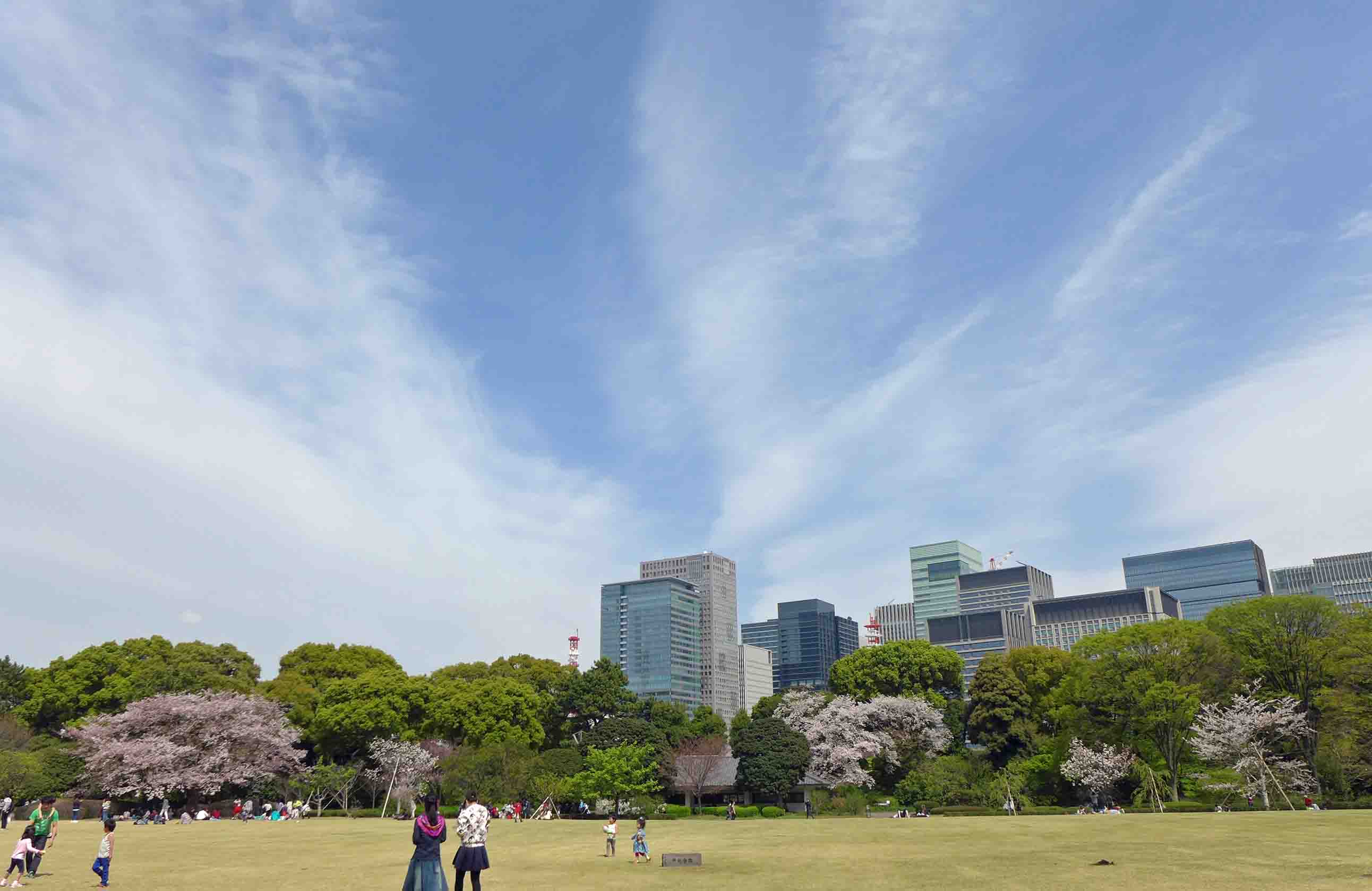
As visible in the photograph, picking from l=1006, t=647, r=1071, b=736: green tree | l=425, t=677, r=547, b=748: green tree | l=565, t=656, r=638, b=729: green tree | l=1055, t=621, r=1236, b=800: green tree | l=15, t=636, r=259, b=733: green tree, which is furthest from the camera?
l=565, t=656, r=638, b=729: green tree

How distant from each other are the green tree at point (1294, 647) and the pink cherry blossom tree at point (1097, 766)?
8.81m

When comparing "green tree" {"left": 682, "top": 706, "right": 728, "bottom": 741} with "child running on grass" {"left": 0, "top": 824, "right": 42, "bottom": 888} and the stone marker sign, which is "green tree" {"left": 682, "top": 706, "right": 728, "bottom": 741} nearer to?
the stone marker sign

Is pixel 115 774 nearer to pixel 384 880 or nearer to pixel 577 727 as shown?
pixel 577 727

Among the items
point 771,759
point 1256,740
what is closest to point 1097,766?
point 1256,740

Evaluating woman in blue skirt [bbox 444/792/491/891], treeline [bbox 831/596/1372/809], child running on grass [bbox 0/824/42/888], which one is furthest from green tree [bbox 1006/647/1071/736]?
child running on grass [bbox 0/824/42/888]

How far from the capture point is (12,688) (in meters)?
71.2

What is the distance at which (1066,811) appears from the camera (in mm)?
50781

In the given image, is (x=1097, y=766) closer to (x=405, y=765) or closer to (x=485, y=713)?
(x=485, y=713)

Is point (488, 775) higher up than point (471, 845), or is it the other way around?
point (471, 845)

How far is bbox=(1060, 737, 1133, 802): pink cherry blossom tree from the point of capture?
50.3 meters

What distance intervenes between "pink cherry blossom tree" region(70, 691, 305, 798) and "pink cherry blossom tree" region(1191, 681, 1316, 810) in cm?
5485

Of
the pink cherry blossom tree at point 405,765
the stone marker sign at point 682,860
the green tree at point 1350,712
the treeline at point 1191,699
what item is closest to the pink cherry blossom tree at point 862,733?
the treeline at point 1191,699

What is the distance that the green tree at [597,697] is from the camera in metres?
70.9

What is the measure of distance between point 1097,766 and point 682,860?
3902 cm
